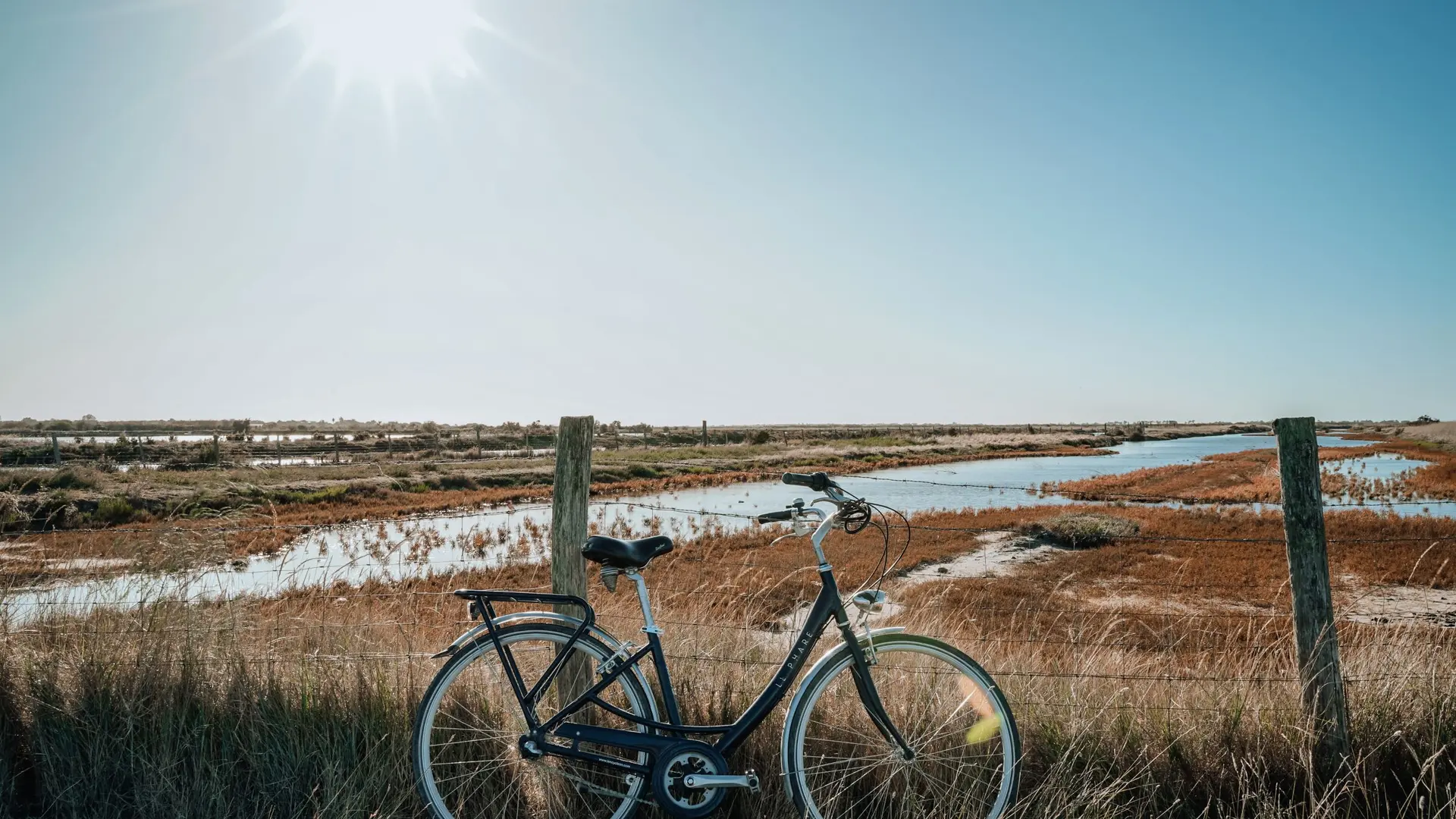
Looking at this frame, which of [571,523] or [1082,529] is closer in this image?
[571,523]

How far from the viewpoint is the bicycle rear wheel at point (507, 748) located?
9.11 feet

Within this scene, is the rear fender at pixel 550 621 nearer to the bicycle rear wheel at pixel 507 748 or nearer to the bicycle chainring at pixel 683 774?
the bicycle rear wheel at pixel 507 748

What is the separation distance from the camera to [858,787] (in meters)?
3.04

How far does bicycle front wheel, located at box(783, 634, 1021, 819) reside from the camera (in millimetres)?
2734

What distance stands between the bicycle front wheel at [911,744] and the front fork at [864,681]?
0.03 metres

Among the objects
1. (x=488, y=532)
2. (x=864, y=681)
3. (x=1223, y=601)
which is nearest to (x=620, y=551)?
(x=864, y=681)

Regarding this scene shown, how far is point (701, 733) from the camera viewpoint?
110 inches

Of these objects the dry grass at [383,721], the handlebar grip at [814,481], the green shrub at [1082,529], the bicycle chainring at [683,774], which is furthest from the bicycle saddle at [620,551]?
the green shrub at [1082,529]

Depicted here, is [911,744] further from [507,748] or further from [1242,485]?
[1242,485]

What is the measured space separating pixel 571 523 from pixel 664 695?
0.94m

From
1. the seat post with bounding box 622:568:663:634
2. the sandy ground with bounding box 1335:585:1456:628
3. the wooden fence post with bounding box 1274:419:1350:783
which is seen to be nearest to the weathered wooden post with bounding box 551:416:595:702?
the seat post with bounding box 622:568:663:634

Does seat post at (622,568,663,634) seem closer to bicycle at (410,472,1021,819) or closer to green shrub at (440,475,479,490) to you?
bicycle at (410,472,1021,819)

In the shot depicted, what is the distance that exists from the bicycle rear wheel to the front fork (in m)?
0.83

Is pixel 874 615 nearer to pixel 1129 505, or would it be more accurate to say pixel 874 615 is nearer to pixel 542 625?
pixel 542 625
